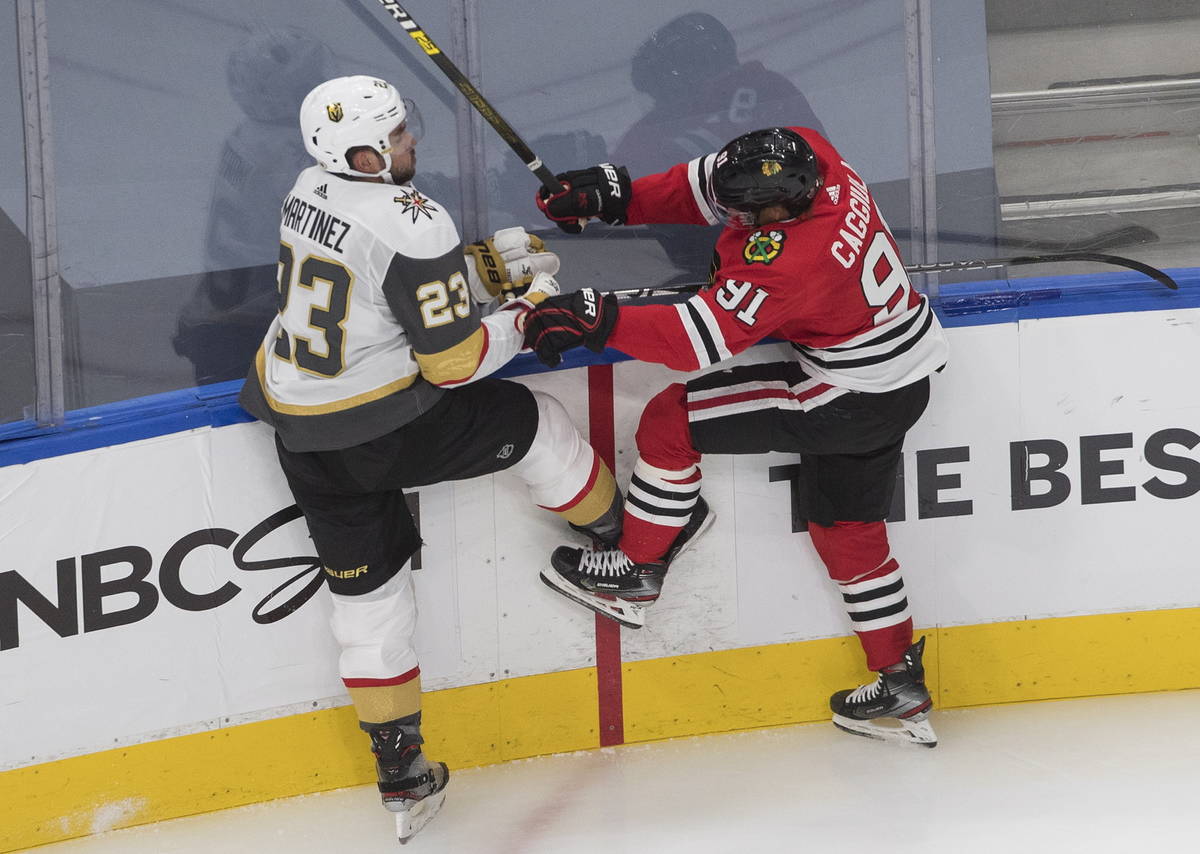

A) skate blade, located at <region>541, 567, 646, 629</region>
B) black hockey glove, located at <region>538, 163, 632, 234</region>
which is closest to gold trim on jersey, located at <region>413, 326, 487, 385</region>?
black hockey glove, located at <region>538, 163, 632, 234</region>

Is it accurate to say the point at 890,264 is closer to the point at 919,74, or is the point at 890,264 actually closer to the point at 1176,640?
the point at 919,74

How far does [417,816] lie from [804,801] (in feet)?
2.73

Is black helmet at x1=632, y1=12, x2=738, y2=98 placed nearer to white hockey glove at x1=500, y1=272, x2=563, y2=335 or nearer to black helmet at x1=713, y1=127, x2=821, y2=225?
black helmet at x1=713, y1=127, x2=821, y2=225

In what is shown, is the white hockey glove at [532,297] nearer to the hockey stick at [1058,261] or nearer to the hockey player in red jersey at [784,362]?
the hockey player in red jersey at [784,362]

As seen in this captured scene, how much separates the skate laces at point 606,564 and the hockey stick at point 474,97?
795 mm

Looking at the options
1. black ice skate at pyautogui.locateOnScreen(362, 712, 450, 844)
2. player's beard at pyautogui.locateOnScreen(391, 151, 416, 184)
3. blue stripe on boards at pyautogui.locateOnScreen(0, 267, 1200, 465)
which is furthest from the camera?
black ice skate at pyautogui.locateOnScreen(362, 712, 450, 844)

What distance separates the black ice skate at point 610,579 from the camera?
2.98 metres

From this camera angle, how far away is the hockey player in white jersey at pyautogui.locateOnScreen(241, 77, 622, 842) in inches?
96.0

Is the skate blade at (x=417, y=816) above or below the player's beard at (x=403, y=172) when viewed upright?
below

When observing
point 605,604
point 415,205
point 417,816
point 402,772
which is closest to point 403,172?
point 415,205

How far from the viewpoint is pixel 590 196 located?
2.83 m

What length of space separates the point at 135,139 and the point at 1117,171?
2.20 meters

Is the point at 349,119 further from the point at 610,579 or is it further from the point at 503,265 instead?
the point at 610,579

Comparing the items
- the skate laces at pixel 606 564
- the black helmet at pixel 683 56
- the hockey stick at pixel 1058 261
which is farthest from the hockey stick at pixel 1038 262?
the skate laces at pixel 606 564
